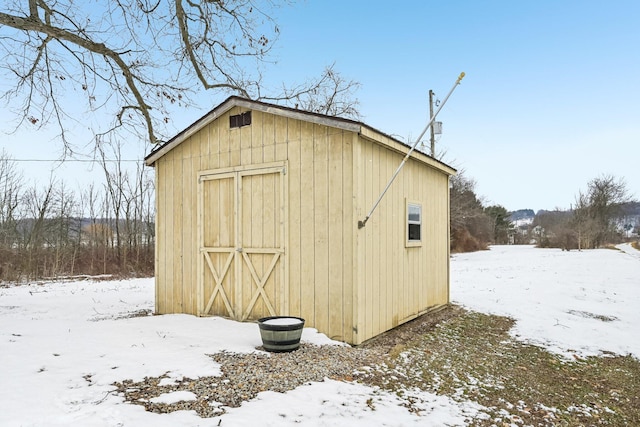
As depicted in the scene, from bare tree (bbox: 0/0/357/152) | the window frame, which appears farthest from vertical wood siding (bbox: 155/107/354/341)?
→ bare tree (bbox: 0/0/357/152)

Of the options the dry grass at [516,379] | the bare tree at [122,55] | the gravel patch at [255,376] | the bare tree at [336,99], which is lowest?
the dry grass at [516,379]

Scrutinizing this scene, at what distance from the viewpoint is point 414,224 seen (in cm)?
651

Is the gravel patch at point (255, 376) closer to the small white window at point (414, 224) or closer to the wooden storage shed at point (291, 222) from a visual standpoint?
the wooden storage shed at point (291, 222)

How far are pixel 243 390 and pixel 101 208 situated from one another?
17.7 m

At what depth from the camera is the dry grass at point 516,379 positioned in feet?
10.6

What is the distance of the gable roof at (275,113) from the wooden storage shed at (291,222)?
0.06ft

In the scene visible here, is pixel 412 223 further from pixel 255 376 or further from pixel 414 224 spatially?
pixel 255 376

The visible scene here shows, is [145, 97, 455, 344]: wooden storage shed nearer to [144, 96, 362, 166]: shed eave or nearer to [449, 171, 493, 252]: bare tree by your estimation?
[144, 96, 362, 166]: shed eave

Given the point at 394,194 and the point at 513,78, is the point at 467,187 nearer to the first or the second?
the point at 513,78


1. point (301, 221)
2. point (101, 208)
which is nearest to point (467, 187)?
point (101, 208)

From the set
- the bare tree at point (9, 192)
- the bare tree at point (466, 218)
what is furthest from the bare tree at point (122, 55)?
the bare tree at point (466, 218)

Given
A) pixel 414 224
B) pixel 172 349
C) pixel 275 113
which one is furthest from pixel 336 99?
pixel 172 349

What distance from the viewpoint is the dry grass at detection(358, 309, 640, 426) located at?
3.22 meters

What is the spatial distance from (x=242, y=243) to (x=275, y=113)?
1.94 m
